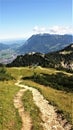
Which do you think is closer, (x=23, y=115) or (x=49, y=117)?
(x=23, y=115)

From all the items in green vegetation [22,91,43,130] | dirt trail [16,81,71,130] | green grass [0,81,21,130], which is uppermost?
green grass [0,81,21,130]

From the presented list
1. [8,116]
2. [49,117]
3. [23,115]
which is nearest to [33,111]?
[23,115]

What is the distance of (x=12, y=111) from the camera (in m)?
33.9

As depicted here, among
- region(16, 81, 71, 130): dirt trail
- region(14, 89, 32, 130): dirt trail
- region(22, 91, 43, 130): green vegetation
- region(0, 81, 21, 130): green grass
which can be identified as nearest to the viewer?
region(0, 81, 21, 130): green grass

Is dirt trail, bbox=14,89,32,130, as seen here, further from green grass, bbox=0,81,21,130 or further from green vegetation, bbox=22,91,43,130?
green grass, bbox=0,81,21,130

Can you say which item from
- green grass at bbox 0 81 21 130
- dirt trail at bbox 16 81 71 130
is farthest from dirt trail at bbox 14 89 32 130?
dirt trail at bbox 16 81 71 130

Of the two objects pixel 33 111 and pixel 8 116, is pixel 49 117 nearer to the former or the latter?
pixel 33 111

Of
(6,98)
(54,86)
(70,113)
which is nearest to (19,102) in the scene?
(6,98)

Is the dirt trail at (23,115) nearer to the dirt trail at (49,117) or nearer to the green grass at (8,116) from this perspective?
the green grass at (8,116)

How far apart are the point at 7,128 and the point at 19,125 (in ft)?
5.85

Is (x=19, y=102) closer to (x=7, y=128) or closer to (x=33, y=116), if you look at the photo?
(x=33, y=116)

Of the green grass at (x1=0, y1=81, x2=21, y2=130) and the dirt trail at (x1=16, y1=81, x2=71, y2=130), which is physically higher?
the green grass at (x1=0, y1=81, x2=21, y2=130)

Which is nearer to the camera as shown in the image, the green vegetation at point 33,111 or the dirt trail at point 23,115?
the dirt trail at point 23,115

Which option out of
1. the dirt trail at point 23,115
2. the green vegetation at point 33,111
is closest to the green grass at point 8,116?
the dirt trail at point 23,115
